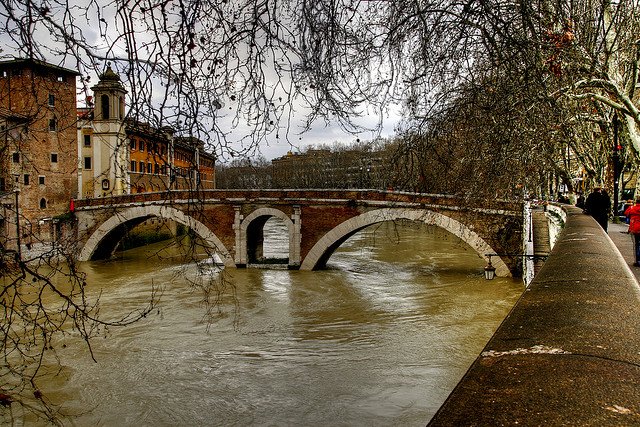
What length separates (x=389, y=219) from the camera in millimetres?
17016

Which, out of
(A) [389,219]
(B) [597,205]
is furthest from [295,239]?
(B) [597,205]

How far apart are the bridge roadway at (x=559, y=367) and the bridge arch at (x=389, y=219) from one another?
1441 cm

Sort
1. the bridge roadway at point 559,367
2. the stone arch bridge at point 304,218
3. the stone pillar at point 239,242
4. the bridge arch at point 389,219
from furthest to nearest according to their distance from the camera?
1. the stone pillar at point 239,242
2. the stone arch bridge at point 304,218
3. the bridge arch at point 389,219
4. the bridge roadway at point 559,367

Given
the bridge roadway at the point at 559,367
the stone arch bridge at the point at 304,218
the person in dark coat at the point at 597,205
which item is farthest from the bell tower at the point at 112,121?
the stone arch bridge at the point at 304,218

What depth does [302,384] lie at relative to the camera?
8.44m

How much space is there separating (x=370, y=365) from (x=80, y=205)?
1812 centimetres

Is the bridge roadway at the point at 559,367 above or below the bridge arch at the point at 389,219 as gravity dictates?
above

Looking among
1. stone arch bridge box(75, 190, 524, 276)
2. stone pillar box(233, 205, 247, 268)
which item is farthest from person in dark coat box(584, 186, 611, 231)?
stone pillar box(233, 205, 247, 268)

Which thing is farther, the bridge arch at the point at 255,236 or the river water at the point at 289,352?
the bridge arch at the point at 255,236

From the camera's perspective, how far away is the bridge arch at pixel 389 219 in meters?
16.6

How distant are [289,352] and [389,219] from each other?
7.73 m

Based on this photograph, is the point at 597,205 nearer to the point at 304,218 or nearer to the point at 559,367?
the point at 559,367

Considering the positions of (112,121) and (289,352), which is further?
(289,352)

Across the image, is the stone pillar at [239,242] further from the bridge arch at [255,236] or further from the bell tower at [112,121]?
the bell tower at [112,121]
